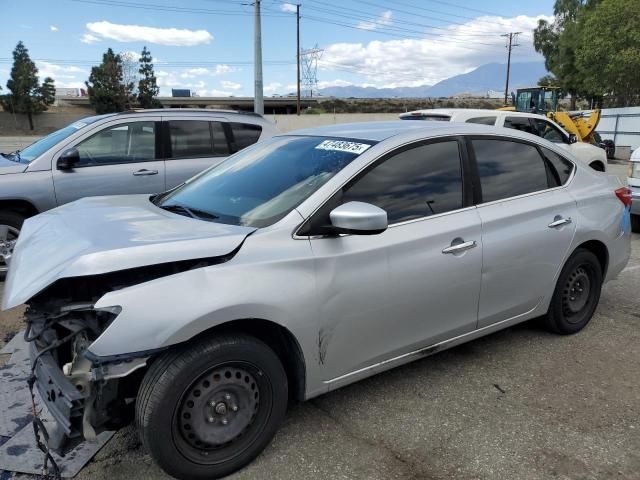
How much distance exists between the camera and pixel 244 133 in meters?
7.07

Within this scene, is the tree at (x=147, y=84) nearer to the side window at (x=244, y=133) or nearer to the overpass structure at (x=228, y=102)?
the overpass structure at (x=228, y=102)

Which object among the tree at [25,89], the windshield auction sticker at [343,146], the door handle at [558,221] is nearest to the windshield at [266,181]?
the windshield auction sticker at [343,146]

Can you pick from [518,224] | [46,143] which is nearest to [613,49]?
[518,224]

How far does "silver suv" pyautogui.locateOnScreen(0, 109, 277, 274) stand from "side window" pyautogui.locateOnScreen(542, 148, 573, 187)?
403 centimetres

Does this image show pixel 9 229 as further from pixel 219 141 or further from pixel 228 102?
pixel 228 102

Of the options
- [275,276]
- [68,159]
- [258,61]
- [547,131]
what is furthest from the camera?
[258,61]

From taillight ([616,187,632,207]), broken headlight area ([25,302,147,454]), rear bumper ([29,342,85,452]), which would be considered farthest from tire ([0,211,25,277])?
taillight ([616,187,632,207])

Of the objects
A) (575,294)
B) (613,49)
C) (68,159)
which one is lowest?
(575,294)

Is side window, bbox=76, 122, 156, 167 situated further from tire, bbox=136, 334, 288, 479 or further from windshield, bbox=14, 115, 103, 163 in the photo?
tire, bbox=136, 334, 288, 479

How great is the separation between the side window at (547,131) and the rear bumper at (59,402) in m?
9.91

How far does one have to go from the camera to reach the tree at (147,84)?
8138 cm

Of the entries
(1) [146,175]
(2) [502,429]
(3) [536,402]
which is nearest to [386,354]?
(2) [502,429]

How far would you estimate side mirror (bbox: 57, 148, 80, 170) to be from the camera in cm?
580

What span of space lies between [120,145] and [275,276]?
14.3ft
